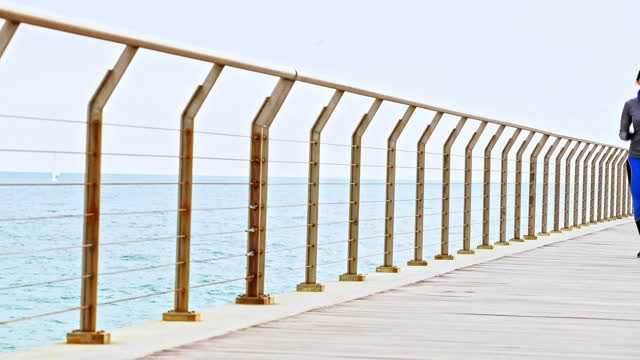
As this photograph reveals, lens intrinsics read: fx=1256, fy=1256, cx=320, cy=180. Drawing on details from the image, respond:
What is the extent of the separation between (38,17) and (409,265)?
14.0 feet

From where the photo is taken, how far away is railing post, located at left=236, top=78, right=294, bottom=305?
4656mm

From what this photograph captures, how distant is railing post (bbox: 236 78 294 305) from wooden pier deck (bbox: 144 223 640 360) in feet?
1.02

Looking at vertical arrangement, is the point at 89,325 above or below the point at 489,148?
below

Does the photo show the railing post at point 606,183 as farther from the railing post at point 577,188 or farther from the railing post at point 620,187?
the railing post at point 577,188

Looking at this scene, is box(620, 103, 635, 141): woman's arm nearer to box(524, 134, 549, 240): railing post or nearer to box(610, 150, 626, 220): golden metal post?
box(524, 134, 549, 240): railing post

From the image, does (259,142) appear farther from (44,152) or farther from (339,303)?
(44,152)

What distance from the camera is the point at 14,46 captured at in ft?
10.0

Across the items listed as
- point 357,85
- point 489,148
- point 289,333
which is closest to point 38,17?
point 289,333

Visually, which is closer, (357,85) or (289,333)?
(289,333)

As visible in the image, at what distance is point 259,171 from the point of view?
468 centimetres

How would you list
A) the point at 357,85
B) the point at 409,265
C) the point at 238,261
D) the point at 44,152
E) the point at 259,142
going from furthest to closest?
the point at 238,261 < the point at 409,265 < the point at 357,85 < the point at 259,142 < the point at 44,152

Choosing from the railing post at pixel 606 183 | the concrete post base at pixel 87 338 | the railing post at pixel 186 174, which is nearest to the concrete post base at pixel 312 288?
the railing post at pixel 186 174

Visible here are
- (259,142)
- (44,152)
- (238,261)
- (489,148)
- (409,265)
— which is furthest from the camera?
(238,261)

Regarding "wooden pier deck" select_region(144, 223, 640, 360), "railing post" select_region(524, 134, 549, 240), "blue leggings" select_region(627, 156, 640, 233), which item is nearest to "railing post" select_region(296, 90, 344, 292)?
"wooden pier deck" select_region(144, 223, 640, 360)
